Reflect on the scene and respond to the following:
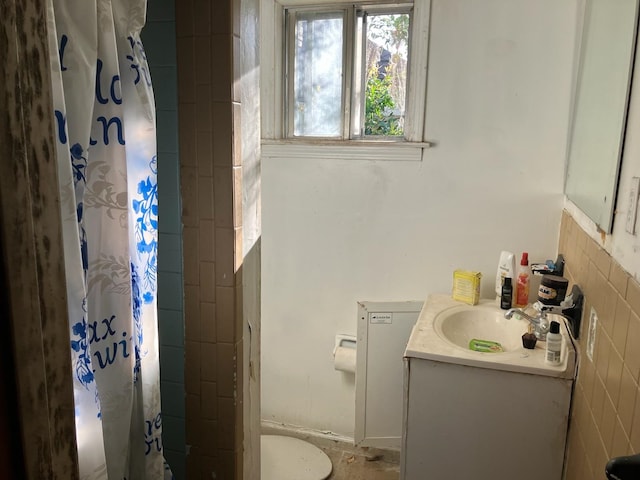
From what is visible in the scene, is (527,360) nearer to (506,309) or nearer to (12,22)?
(506,309)

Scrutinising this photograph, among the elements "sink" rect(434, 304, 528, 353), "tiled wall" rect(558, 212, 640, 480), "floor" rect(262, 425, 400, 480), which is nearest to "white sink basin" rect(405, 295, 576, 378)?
"sink" rect(434, 304, 528, 353)

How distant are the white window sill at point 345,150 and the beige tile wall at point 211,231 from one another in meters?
1.14

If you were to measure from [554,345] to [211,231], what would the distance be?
1.07 metres

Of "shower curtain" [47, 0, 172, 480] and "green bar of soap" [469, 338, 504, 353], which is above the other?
"shower curtain" [47, 0, 172, 480]

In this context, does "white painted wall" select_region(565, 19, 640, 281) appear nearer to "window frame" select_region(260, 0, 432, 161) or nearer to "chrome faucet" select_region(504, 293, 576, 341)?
A: "chrome faucet" select_region(504, 293, 576, 341)

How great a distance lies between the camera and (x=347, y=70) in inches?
90.6

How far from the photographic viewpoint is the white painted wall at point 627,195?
3.41ft

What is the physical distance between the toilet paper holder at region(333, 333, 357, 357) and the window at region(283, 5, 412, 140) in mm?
946

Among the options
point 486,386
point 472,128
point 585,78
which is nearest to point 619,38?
point 585,78

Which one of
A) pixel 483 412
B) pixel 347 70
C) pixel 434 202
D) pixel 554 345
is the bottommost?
pixel 483 412

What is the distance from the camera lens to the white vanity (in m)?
1.57

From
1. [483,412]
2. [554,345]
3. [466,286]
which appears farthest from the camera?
[466,286]

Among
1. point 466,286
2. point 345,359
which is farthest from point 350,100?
point 345,359

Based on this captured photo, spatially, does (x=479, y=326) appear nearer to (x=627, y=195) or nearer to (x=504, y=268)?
(x=504, y=268)
